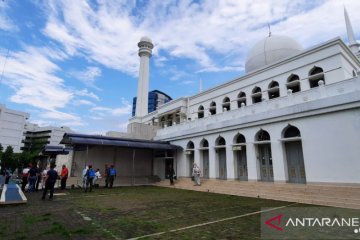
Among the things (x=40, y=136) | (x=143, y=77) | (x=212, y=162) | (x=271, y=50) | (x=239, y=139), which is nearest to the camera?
(x=239, y=139)

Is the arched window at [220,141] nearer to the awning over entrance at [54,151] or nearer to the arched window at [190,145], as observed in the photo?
the arched window at [190,145]

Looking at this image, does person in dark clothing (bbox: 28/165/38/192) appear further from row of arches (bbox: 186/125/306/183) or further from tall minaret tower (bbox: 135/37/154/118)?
tall minaret tower (bbox: 135/37/154/118)

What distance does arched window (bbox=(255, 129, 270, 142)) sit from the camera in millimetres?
15102

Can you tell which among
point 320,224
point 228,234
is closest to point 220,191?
point 320,224

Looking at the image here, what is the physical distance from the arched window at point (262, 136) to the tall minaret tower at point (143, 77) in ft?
72.3

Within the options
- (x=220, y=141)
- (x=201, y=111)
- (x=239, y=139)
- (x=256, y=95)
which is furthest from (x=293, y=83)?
(x=201, y=111)

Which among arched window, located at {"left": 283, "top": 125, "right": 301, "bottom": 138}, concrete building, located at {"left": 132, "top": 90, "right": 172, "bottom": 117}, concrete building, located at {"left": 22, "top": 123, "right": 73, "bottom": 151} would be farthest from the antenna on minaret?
concrete building, located at {"left": 22, "top": 123, "right": 73, "bottom": 151}

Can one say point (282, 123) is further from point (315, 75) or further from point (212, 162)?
point (212, 162)

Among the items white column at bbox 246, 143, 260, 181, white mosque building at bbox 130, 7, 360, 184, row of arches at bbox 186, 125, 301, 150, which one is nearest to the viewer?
white mosque building at bbox 130, 7, 360, 184

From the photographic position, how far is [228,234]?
5.38 m

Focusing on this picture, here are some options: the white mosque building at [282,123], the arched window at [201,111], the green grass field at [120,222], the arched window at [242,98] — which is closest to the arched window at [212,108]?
the white mosque building at [282,123]

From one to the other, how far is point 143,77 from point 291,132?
1007 inches

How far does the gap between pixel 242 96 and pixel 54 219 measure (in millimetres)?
17359

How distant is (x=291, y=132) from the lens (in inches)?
546
